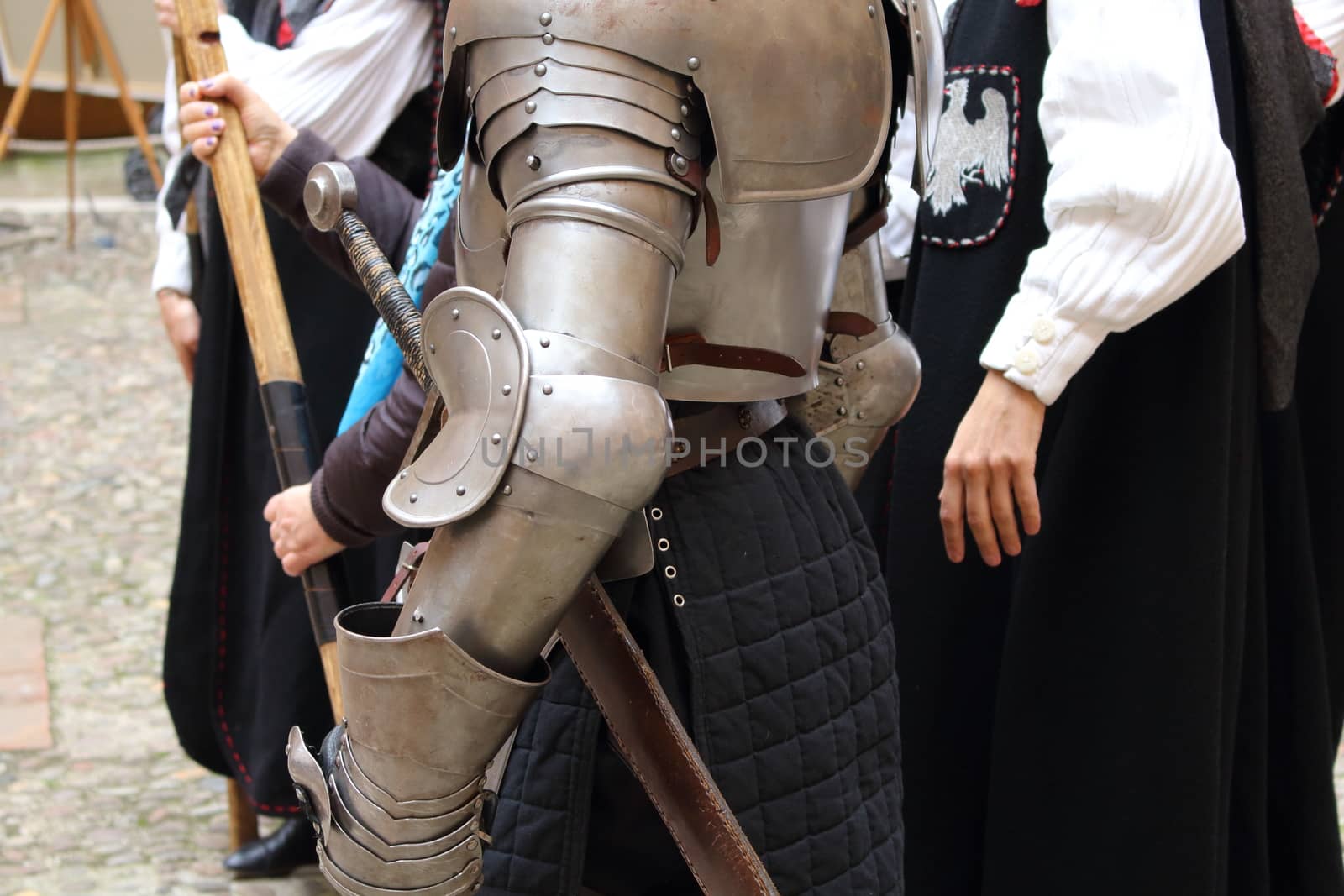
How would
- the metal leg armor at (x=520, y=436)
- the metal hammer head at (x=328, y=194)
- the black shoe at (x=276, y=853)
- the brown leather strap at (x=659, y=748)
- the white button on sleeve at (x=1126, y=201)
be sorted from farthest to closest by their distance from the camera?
1. the black shoe at (x=276, y=853)
2. the white button on sleeve at (x=1126, y=201)
3. the metal hammer head at (x=328, y=194)
4. the brown leather strap at (x=659, y=748)
5. the metal leg armor at (x=520, y=436)

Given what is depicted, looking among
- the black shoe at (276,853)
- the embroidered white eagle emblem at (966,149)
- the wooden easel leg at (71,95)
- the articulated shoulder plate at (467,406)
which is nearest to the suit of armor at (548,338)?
the articulated shoulder plate at (467,406)

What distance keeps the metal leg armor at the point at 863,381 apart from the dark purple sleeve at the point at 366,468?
49 centimetres

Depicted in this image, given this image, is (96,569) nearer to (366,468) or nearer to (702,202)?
(366,468)

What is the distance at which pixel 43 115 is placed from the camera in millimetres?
9398

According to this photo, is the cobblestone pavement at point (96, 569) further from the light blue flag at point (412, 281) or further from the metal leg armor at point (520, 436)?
the metal leg armor at point (520, 436)

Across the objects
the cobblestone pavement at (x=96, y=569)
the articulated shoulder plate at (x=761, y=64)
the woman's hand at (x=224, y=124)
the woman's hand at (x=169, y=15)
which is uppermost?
the articulated shoulder plate at (x=761, y=64)

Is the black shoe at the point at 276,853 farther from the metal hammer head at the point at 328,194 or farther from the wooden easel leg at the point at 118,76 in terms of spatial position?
the wooden easel leg at the point at 118,76

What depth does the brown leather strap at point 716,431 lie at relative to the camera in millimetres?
1344

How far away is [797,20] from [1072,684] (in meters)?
1.15

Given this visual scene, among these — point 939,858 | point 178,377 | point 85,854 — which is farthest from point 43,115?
point 939,858

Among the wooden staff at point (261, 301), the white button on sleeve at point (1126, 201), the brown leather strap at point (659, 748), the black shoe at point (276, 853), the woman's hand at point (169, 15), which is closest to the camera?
the brown leather strap at point (659, 748)

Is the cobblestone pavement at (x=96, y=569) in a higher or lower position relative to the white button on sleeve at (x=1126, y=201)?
lower

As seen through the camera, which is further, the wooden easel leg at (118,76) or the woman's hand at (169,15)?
the wooden easel leg at (118,76)

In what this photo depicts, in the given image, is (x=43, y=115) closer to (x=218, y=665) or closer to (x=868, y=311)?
(x=218, y=665)
